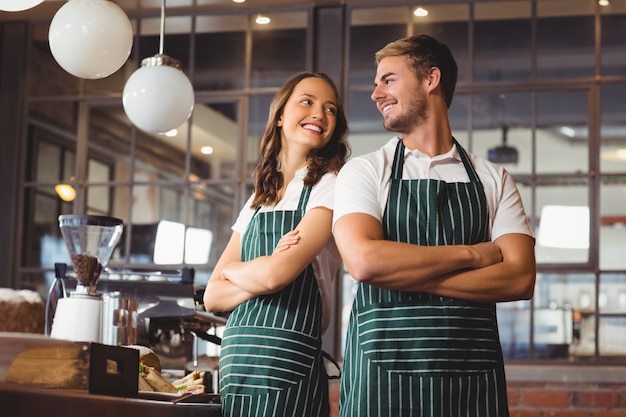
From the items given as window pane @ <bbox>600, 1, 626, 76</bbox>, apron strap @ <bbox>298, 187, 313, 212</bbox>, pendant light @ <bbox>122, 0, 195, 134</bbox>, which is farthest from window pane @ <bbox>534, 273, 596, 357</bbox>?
apron strap @ <bbox>298, 187, 313, 212</bbox>

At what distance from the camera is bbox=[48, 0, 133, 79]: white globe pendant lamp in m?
2.81

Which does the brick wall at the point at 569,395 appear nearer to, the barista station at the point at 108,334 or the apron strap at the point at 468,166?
the barista station at the point at 108,334

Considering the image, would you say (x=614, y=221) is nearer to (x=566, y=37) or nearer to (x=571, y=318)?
(x=571, y=318)

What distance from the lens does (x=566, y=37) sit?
482 cm

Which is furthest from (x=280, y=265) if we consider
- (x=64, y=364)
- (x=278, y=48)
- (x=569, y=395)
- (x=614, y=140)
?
(x=614, y=140)

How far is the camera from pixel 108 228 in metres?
2.22

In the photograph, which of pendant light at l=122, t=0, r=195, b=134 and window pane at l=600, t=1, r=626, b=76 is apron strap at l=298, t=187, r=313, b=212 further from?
window pane at l=600, t=1, r=626, b=76

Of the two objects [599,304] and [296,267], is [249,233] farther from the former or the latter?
[599,304]

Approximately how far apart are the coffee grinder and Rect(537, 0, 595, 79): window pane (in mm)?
3051

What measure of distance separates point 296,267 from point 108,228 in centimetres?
43

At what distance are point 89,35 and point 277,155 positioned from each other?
0.71 metres

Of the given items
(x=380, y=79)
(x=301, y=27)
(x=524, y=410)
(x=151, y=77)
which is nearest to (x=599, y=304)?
(x=524, y=410)

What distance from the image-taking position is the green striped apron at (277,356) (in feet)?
6.86

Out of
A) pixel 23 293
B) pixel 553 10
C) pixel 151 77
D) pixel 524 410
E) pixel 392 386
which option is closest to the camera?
pixel 23 293
